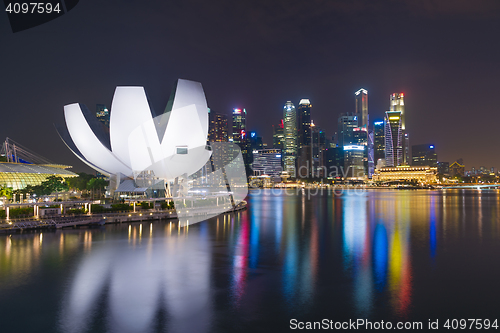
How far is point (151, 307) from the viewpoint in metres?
7.86

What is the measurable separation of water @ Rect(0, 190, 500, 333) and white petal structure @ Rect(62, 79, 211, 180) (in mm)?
8613

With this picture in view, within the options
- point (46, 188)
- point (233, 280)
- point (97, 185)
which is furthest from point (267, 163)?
point (233, 280)

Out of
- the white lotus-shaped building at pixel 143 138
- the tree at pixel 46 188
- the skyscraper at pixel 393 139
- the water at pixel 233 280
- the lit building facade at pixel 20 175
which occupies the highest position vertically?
the skyscraper at pixel 393 139

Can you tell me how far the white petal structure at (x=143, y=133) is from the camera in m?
23.8

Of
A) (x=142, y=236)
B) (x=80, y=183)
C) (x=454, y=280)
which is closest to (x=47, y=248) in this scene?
(x=142, y=236)

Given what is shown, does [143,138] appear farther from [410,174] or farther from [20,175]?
[410,174]

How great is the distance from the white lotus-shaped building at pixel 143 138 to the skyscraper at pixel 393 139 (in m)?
136

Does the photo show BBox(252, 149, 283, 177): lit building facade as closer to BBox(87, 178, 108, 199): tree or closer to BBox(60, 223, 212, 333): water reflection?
BBox(87, 178, 108, 199): tree

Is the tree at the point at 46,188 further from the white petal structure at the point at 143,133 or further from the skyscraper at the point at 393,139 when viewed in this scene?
the skyscraper at the point at 393,139

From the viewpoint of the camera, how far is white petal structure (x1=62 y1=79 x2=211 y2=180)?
938 inches

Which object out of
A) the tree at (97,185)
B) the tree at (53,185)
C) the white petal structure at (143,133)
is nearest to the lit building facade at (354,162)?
the tree at (97,185)

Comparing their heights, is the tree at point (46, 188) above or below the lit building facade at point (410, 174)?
below

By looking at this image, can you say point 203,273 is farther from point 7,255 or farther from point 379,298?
point 7,255

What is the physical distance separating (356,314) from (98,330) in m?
5.00
